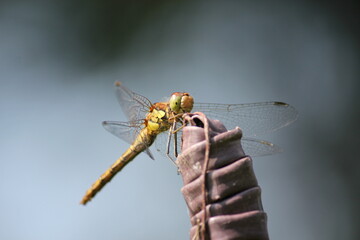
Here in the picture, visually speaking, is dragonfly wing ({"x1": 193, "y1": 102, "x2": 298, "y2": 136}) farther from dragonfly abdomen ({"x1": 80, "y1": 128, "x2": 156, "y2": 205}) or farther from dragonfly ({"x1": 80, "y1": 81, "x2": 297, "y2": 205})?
dragonfly abdomen ({"x1": 80, "y1": 128, "x2": 156, "y2": 205})

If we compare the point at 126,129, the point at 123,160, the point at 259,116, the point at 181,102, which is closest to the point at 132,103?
the point at 126,129

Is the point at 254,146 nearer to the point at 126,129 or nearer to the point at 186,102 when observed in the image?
the point at 186,102

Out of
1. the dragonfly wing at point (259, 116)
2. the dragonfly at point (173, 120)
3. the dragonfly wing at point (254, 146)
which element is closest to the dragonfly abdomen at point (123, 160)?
the dragonfly at point (173, 120)

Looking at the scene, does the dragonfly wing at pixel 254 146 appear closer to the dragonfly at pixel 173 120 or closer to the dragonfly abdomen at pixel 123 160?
the dragonfly at pixel 173 120

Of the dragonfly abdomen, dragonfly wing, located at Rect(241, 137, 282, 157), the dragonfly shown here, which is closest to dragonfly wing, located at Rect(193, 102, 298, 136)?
the dragonfly

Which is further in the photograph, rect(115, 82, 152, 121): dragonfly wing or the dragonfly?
rect(115, 82, 152, 121): dragonfly wing

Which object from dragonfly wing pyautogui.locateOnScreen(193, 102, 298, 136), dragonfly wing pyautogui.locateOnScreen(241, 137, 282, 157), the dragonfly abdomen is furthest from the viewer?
the dragonfly abdomen

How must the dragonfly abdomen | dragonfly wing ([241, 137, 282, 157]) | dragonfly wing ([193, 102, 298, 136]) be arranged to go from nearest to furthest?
dragonfly wing ([241, 137, 282, 157])
dragonfly wing ([193, 102, 298, 136])
the dragonfly abdomen
